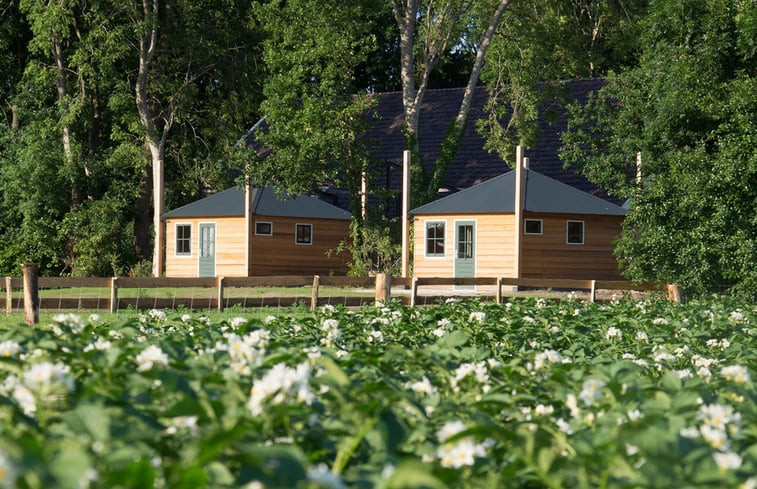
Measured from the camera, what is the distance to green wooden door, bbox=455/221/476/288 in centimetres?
3084

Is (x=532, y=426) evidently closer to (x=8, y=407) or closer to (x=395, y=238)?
(x=8, y=407)

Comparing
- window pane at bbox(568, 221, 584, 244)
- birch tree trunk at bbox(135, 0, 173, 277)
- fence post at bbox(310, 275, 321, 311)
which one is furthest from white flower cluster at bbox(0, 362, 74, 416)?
birch tree trunk at bbox(135, 0, 173, 277)

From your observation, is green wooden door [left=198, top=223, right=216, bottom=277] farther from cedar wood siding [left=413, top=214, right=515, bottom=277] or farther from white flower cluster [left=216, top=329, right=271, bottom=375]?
white flower cluster [left=216, top=329, right=271, bottom=375]

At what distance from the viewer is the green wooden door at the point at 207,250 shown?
35156 millimetres

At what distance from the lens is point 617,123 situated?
2614 centimetres

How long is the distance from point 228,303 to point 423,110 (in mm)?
21882

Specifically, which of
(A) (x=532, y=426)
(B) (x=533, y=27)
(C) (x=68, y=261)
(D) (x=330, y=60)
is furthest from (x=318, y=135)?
(A) (x=532, y=426)

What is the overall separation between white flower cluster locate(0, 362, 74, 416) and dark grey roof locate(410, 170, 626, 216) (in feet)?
86.9

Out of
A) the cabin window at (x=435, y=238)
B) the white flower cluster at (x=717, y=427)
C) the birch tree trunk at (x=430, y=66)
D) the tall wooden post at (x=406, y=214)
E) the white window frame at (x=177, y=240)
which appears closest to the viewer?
the white flower cluster at (x=717, y=427)

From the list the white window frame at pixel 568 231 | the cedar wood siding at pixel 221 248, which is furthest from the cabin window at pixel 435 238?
the cedar wood siding at pixel 221 248

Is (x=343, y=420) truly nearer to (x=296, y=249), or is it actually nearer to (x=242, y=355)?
(x=242, y=355)

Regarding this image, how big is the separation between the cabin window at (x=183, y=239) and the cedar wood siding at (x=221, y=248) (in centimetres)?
11

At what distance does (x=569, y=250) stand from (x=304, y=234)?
8696 millimetres

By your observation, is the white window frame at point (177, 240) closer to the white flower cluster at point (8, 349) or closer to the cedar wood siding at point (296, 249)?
the cedar wood siding at point (296, 249)
